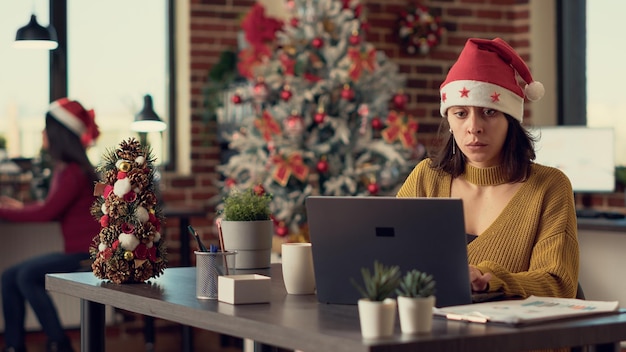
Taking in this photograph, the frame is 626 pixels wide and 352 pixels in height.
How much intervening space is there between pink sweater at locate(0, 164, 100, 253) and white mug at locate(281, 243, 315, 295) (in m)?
2.96

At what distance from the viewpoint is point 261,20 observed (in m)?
5.80

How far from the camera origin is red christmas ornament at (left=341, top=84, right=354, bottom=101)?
5426 millimetres

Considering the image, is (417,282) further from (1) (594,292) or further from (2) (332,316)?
(1) (594,292)

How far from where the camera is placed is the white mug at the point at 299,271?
2.16 meters

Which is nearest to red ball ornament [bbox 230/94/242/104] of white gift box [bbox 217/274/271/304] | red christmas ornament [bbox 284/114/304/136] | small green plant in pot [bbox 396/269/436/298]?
red christmas ornament [bbox 284/114/304/136]

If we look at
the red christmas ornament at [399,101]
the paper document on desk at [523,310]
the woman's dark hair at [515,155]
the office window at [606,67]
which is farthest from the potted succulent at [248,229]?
the office window at [606,67]

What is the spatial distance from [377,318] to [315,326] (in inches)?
6.7

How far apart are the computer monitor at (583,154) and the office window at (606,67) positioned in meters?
0.66

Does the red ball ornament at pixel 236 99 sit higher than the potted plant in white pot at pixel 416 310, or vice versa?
the red ball ornament at pixel 236 99

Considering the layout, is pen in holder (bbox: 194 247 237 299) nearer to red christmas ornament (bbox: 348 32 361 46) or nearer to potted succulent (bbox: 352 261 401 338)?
potted succulent (bbox: 352 261 401 338)

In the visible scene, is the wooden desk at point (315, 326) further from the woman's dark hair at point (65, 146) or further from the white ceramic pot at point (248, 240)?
the woman's dark hair at point (65, 146)

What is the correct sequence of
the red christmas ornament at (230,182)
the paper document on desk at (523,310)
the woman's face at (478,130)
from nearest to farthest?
the paper document on desk at (523,310), the woman's face at (478,130), the red christmas ornament at (230,182)

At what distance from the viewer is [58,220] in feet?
16.7

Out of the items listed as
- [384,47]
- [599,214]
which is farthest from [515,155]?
[384,47]
